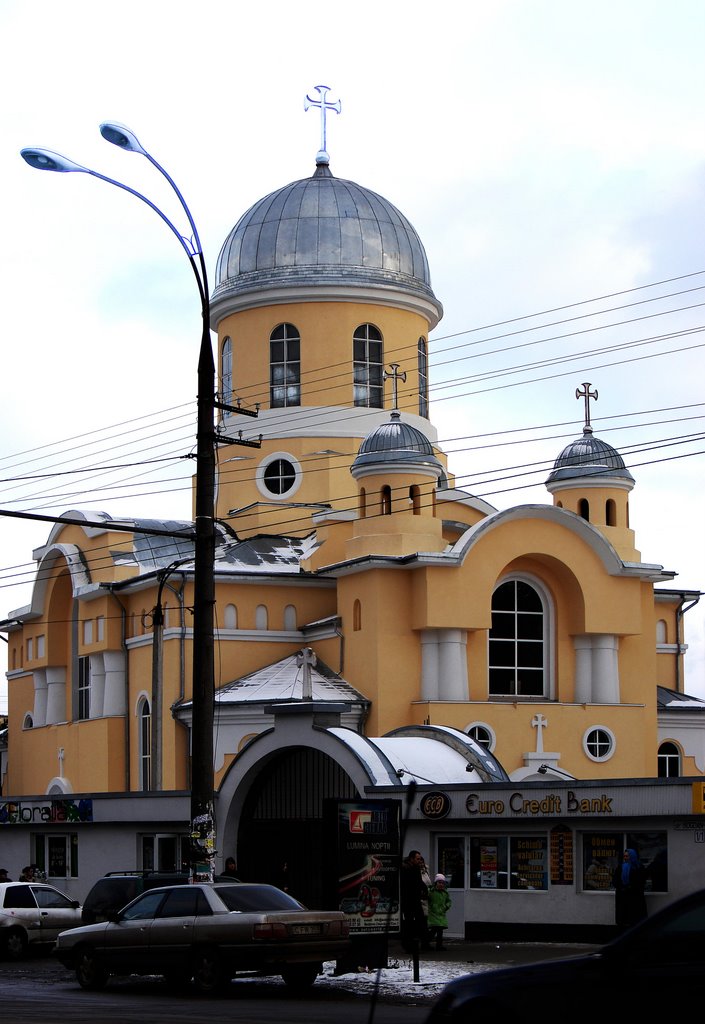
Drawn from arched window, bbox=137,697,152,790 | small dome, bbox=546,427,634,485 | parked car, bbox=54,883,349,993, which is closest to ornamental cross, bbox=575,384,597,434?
small dome, bbox=546,427,634,485

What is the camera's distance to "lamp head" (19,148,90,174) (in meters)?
17.1

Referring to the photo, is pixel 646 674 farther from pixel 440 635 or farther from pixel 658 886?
pixel 658 886

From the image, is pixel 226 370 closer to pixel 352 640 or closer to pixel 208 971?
pixel 352 640

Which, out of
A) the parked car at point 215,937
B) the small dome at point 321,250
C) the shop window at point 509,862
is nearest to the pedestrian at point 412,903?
the parked car at point 215,937

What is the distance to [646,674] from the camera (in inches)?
1513

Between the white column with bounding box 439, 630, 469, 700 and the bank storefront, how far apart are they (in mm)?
10016

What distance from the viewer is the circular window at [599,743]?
3662 centimetres

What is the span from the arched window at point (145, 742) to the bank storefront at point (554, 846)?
13.9 metres

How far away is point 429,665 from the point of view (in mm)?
36062

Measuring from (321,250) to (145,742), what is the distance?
13.2 meters

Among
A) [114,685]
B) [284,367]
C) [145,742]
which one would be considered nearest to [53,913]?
[145,742]

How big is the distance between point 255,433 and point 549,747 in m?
11.6

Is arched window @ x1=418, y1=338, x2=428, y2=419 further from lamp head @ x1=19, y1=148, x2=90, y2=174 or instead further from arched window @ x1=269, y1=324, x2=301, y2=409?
lamp head @ x1=19, y1=148, x2=90, y2=174

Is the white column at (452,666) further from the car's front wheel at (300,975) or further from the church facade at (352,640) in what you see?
the car's front wheel at (300,975)
